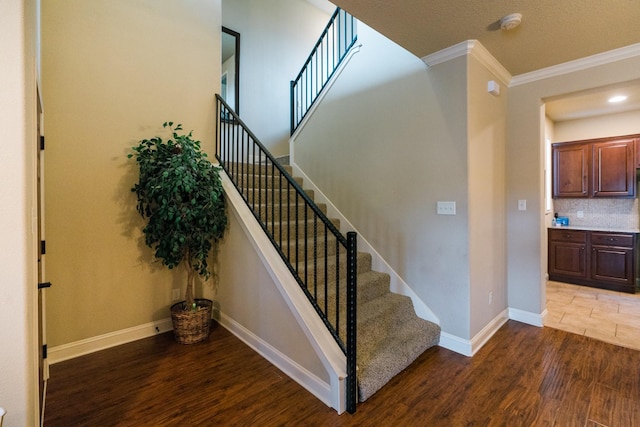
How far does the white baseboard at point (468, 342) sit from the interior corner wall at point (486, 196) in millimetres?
61

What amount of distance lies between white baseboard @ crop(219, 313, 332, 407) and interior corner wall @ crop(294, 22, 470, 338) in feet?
4.39

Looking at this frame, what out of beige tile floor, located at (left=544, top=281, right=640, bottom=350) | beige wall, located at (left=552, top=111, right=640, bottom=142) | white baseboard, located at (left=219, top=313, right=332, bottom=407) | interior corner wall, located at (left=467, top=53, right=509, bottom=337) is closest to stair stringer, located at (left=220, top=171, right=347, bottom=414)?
white baseboard, located at (left=219, top=313, right=332, bottom=407)

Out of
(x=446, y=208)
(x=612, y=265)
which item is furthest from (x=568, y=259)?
(x=446, y=208)

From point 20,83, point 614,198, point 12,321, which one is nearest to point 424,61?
point 20,83

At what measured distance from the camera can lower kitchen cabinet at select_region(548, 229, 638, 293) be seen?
13.4 ft

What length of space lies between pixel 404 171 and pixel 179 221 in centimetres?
210

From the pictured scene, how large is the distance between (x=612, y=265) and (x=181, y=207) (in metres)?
5.57

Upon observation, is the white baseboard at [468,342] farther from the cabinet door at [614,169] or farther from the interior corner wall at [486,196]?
the cabinet door at [614,169]

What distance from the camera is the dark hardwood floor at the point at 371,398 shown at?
5.90ft

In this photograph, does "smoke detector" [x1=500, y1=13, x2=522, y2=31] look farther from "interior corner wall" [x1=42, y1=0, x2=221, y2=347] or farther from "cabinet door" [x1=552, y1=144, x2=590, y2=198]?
"cabinet door" [x1=552, y1=144, x2=590, y2=198]

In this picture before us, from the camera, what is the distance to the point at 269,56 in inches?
194

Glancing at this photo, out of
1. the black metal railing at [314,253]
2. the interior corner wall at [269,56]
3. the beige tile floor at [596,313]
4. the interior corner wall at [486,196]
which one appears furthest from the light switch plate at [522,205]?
the interior corner wall at [269,56]

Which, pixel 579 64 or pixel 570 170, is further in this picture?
pixel 570 170

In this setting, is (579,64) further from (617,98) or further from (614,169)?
(614,169)
